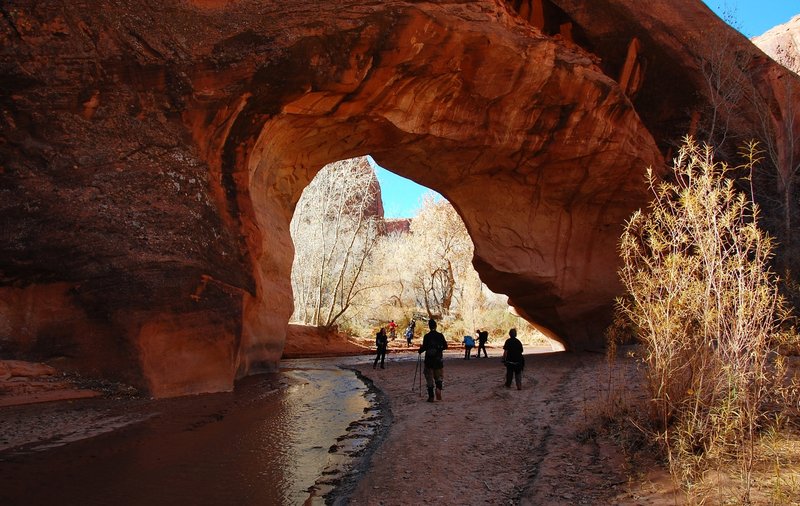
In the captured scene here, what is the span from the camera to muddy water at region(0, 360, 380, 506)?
13.7 feet

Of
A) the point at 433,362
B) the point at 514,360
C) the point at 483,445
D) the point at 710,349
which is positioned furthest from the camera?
the point at 514,360

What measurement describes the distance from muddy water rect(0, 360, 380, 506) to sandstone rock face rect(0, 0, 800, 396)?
5.94 feet

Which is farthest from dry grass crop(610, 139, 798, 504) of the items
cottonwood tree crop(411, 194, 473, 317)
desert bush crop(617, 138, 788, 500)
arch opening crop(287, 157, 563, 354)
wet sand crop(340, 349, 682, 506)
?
cottonwood tree crop(411, 194, 473, 317)

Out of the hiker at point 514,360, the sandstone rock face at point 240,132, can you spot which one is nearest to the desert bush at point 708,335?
the hiker at point 514,360

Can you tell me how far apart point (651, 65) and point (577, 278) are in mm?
6247

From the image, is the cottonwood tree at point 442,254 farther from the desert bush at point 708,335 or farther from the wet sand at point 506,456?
the desert bush at point 708,335

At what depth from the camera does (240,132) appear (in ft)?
33.2

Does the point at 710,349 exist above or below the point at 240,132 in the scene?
below

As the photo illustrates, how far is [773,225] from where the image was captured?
14719 mm

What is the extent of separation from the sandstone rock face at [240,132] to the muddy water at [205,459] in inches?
71.3

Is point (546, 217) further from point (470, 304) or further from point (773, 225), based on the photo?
point (470, 304)

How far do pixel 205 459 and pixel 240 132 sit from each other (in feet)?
21.6

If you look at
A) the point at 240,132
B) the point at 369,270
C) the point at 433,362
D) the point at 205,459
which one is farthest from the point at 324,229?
the point at 205,459

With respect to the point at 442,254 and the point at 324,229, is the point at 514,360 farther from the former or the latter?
the point at 442,254
